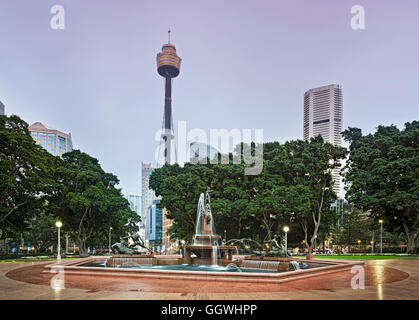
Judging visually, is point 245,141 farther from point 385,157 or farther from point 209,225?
point 209,225

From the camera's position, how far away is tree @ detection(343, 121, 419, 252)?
116ft

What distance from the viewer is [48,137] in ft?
575

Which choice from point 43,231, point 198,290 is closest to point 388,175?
point 198,290

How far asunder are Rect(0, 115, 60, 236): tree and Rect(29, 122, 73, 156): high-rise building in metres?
152

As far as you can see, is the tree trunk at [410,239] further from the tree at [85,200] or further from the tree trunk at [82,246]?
the tree trunk at [82,246]

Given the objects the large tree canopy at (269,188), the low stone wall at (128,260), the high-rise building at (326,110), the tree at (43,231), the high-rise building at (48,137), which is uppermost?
the high-rise building at (48,137)

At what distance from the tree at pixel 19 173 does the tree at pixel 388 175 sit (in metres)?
36.5

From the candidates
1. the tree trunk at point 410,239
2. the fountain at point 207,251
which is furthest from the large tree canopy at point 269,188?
the fountain at point 207,251

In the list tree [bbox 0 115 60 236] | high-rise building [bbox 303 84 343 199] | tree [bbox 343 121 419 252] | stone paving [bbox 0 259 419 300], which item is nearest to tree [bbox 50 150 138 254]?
tree [bbox 0 115 60 236]

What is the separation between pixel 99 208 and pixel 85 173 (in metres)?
4.98

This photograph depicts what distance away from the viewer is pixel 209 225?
25.4 meters

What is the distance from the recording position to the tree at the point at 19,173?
102 ft

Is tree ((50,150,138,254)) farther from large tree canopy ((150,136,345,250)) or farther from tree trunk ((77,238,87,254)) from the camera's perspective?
large tree canopy ((150,136,345,250))
